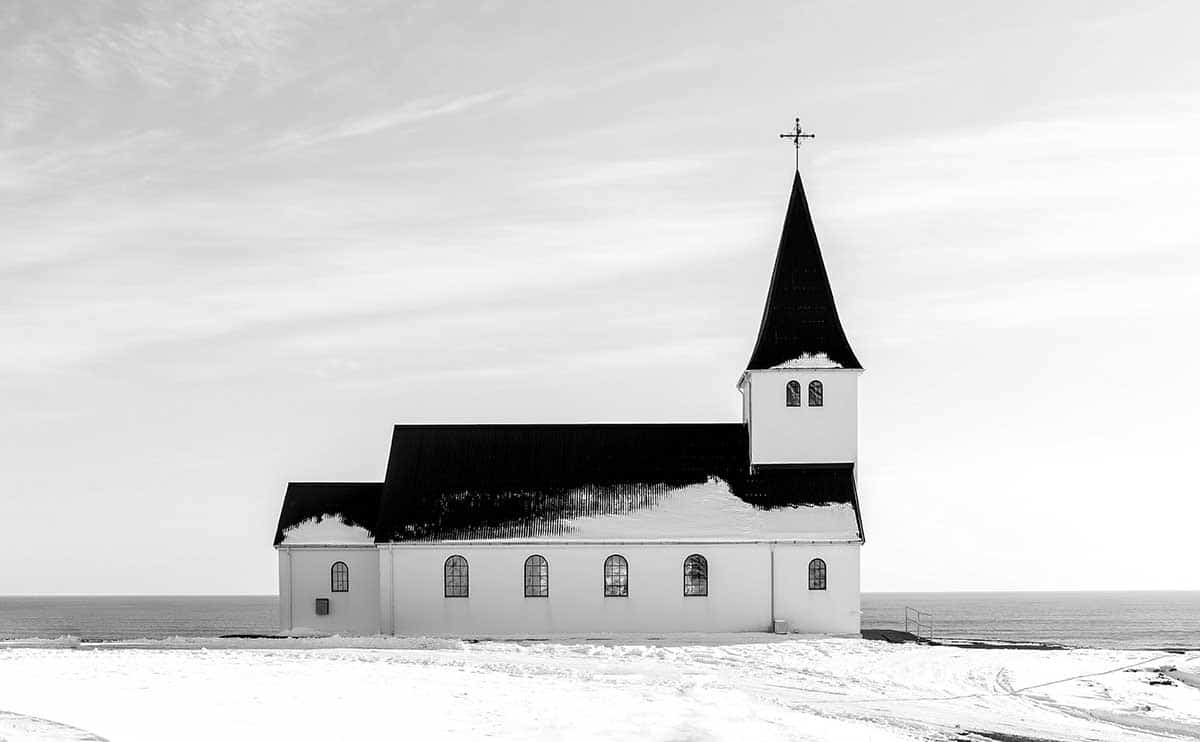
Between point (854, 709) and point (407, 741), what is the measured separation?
9817 millimetres

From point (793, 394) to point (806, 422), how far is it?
3.44 feet

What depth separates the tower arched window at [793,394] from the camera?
49031 millimetres

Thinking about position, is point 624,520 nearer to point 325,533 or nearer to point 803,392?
point 803,392

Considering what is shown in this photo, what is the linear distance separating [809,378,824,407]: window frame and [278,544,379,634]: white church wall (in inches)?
617

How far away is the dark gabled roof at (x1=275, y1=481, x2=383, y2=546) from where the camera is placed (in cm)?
4931

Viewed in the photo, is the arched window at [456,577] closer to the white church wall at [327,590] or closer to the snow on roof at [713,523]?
the snow on roof at [713,523]

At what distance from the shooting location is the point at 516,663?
107 feet

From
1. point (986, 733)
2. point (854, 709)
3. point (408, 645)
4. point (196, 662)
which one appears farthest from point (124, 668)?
point (986, 733)

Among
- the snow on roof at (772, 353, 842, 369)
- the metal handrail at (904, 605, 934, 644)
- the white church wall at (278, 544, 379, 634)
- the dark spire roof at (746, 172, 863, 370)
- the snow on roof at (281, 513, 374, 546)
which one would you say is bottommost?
the metal handrail at (904, 605, 934, 644)

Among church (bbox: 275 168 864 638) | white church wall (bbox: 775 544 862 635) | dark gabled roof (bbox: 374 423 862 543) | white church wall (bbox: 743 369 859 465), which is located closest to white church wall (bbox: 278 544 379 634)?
church (bbox: 275 168 864 638)

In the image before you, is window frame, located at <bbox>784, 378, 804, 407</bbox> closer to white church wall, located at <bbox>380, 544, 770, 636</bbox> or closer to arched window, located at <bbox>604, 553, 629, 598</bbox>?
white church wall, located at <bbox>380, 544, 770, 636</bbox>

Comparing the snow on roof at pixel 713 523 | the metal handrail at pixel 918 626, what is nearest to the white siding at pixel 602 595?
the snow on roof at pixel 713 523

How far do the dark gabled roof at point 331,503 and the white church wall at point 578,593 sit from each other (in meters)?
3.13

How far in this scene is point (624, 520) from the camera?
155 feet
